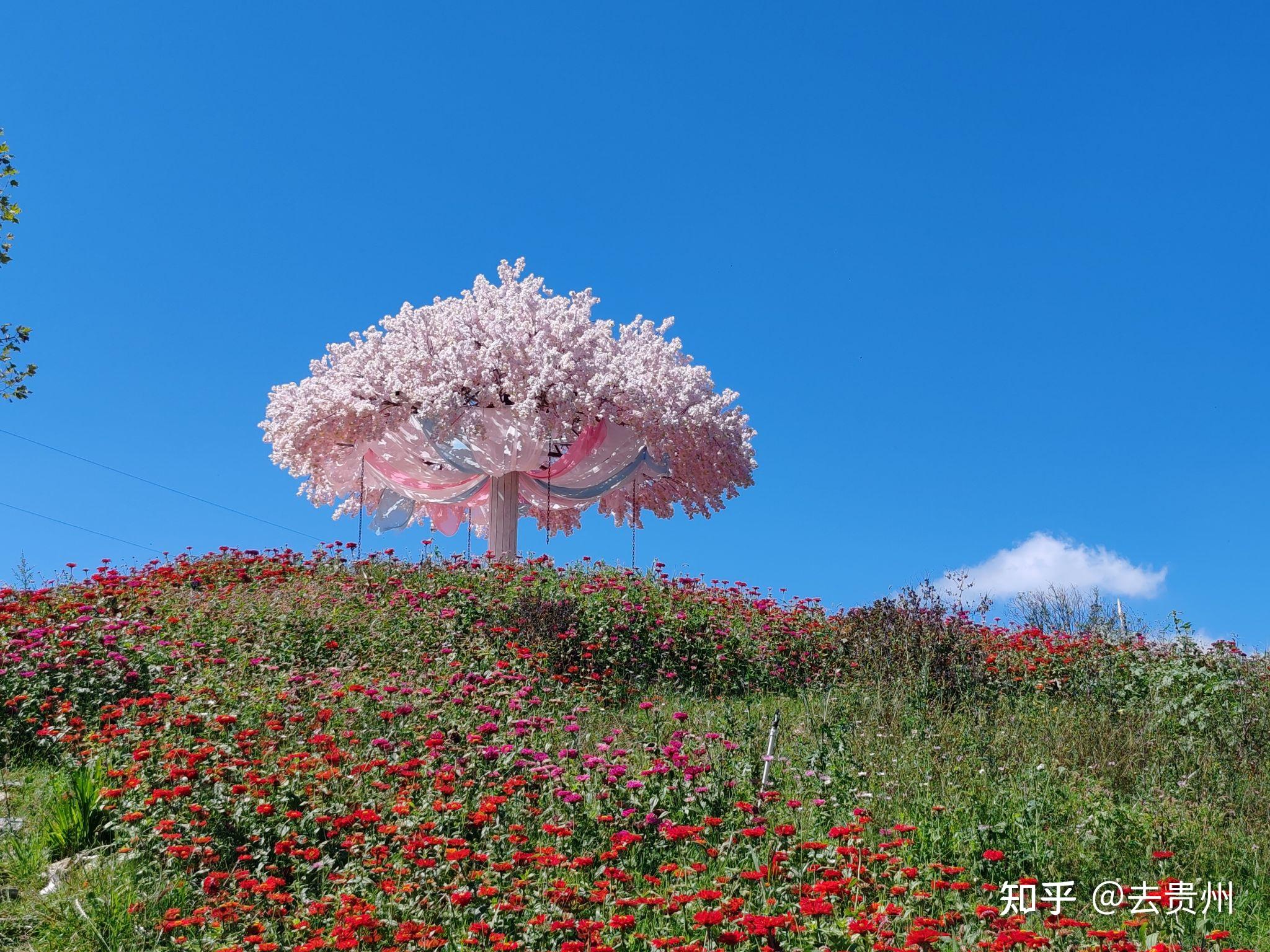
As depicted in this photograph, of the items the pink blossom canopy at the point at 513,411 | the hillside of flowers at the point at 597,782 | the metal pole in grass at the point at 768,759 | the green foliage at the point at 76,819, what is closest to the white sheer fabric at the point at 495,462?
the pink blossom canopy at the point at 513,411

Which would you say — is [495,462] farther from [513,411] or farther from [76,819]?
[76,819]

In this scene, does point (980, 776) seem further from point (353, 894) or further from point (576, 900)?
point (353, 894)

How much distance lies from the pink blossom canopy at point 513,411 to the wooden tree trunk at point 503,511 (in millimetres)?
350

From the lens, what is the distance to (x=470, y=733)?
768 centimetres

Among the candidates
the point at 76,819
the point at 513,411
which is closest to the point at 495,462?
the point at 513,411

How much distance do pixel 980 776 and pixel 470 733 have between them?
3.86m

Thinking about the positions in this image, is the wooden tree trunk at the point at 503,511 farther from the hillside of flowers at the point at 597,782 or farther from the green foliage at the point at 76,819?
the green foliage at the point at 76,819

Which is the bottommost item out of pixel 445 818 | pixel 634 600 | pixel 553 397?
pixel 445 818

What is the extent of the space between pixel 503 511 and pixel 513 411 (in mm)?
2442

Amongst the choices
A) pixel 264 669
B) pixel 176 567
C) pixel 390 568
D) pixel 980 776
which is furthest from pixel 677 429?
pixel 980 776

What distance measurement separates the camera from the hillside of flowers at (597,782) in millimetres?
5199

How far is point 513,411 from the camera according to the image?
1992cm

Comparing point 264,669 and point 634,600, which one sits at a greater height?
point 634,600

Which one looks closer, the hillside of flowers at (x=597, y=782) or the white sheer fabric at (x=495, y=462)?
the hillside of flowers at (x=597, y=782)
